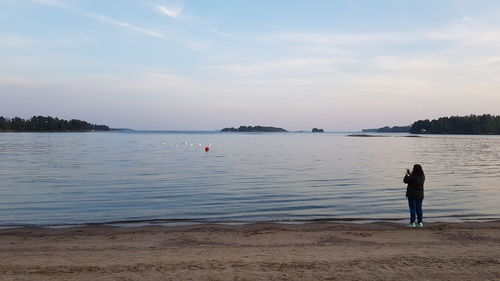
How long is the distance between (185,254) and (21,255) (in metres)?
4.04

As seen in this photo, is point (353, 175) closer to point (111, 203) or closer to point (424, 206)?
point (424, 206)

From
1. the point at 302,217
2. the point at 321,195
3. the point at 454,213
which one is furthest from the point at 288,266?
the point at 321,195

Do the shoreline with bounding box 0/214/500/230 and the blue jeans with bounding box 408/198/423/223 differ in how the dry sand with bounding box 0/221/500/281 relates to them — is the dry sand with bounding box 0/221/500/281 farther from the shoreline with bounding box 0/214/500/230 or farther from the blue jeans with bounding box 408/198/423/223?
the shoreline with bounding box 0/214/500/230

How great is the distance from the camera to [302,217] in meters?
18.0

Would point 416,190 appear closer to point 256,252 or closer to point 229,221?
point 229,221

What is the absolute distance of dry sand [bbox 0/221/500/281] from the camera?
9086 millimetres

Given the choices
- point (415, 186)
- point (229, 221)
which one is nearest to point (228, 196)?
point (229, 221)

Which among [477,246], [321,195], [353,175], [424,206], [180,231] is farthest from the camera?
[353,175]

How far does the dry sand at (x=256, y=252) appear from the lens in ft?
29.8

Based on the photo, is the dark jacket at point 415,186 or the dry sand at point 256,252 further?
the dark jacket at point 415,186

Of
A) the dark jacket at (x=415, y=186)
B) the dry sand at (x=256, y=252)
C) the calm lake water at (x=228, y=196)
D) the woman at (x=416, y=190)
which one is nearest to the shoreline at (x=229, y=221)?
the calm lake water at (x=228, y=196)

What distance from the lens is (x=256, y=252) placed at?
11148mm

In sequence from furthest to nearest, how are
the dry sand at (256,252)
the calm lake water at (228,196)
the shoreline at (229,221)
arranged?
the calm lake water at (228,196)
the shoreline at (229,221)
the dry sand at (256,252)

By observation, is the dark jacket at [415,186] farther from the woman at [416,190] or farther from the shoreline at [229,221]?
the shoreline at [229,221]
